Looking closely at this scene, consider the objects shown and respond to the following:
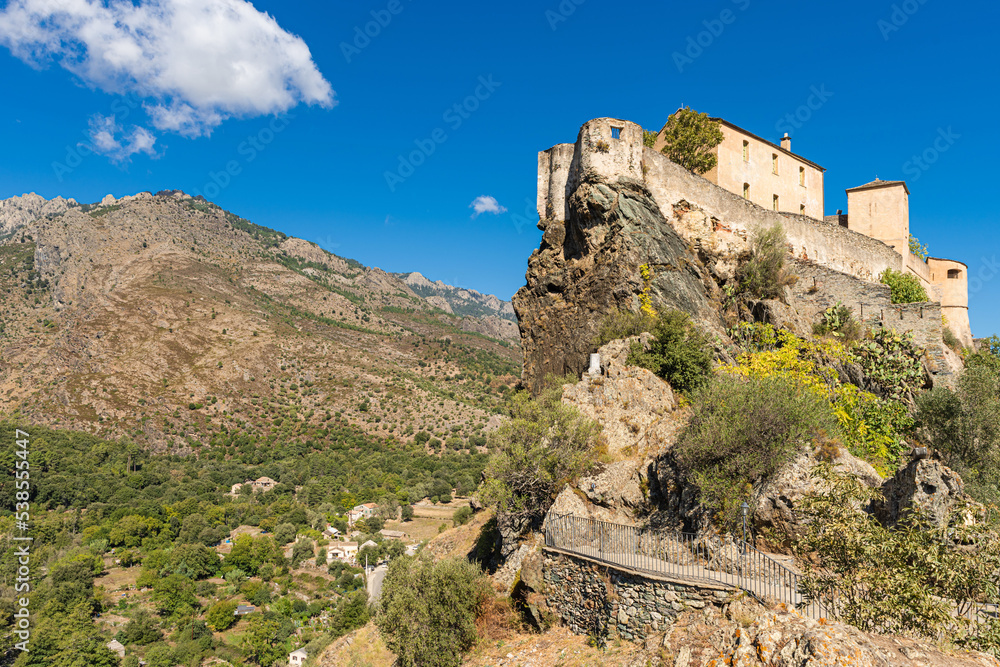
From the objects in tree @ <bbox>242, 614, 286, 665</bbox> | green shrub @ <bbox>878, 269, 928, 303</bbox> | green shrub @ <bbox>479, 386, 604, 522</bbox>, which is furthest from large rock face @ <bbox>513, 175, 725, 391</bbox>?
tree @ <bbox>242, 614, 286, 665</bbox>

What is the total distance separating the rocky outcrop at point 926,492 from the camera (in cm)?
938

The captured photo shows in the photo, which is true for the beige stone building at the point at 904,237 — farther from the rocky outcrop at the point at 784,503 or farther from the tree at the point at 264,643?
the tree at the point at 264,643

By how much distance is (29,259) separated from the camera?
132250mm

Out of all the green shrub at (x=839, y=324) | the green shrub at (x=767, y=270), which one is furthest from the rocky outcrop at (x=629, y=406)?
the green shrub at (x=839, y=324)

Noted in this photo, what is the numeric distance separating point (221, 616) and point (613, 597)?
50.6 metres

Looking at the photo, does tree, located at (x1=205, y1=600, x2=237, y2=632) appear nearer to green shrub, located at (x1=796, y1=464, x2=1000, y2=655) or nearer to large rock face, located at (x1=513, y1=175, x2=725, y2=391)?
large rock face, located at (x1=513, y1=175, x2=725, y2=391)

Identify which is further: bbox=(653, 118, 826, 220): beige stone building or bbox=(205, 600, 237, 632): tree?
bbox=(205, 600, 237, 632): tree

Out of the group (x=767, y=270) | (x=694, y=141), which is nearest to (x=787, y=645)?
(x=767, y=270)

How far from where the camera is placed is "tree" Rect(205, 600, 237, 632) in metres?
48.4

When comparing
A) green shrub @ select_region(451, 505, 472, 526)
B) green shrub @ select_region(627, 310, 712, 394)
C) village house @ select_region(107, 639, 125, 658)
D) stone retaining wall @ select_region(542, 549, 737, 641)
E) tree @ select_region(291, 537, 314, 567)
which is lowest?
village house @ select_region(107, 639, 125, 658)

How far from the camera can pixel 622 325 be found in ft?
68.5

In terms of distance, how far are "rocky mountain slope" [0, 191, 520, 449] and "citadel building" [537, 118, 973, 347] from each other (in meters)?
72.2

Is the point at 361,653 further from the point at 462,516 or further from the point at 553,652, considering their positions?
the point at 462,516

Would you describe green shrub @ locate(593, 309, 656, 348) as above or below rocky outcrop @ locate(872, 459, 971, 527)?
above
